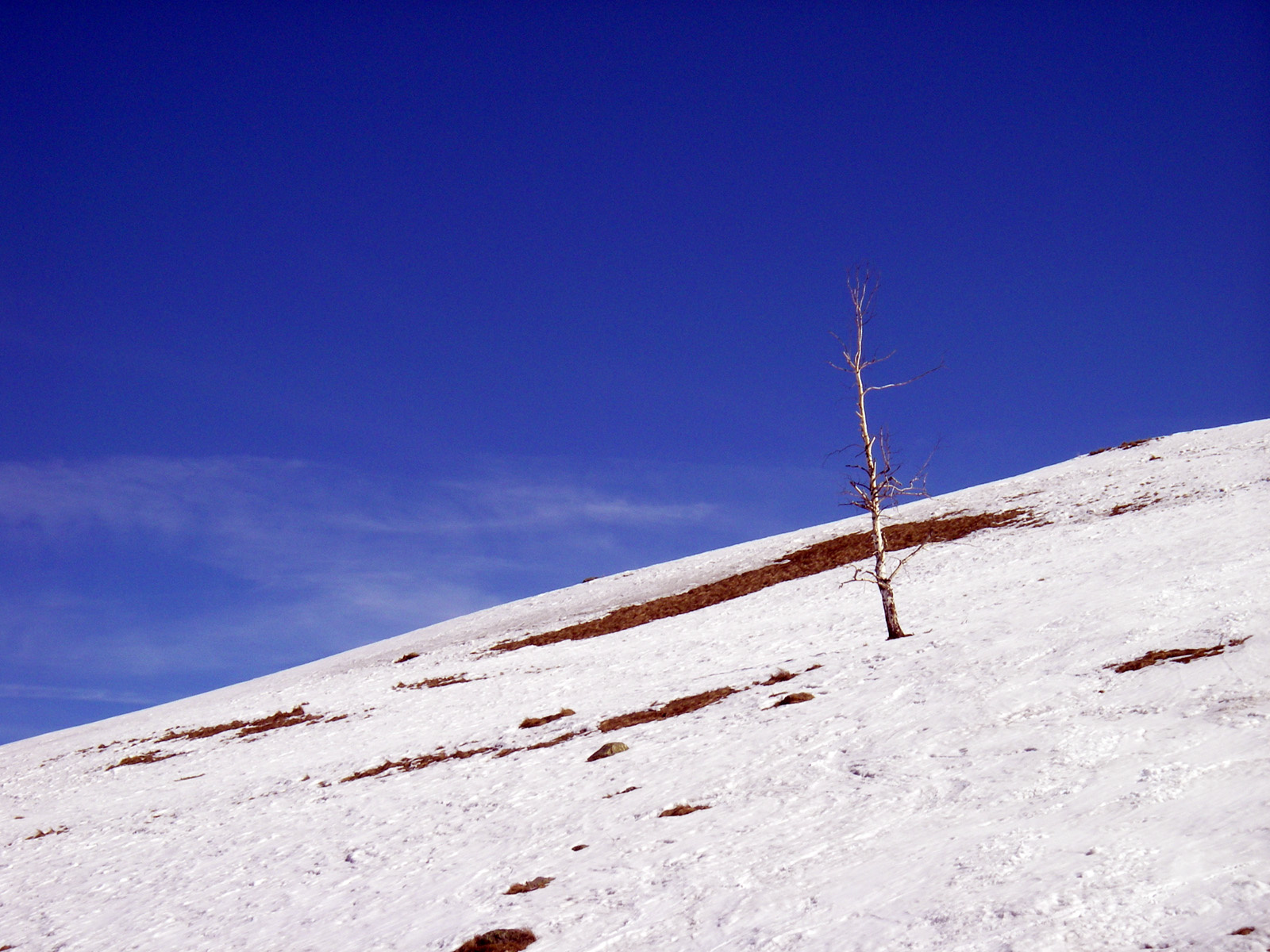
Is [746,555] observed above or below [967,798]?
above

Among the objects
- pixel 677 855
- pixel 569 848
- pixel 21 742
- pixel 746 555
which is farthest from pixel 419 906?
pixel 21 742

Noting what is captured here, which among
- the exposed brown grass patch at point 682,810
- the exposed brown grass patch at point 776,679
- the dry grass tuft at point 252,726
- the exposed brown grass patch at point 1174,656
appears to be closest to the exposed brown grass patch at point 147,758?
the dry grass tuft at point 252,726

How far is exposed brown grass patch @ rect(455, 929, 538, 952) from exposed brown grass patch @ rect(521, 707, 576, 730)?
11.3m

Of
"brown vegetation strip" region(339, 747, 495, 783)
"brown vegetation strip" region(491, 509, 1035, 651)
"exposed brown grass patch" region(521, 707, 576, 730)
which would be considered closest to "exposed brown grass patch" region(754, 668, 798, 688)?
"exposed brown grass patch" region(521, 707, 576, 730)

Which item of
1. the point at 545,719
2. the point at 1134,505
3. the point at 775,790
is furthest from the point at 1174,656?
the point at 1134,505

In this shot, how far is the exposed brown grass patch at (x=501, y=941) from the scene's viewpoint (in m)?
10.1

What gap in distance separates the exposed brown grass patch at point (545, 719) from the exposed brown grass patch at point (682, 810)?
345 inches

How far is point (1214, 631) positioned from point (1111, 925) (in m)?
10.1

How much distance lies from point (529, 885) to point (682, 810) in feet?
8.65

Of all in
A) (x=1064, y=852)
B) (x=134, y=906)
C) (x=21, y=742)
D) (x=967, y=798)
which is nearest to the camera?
(x=1064, y=852)

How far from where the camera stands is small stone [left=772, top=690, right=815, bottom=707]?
18120 mm

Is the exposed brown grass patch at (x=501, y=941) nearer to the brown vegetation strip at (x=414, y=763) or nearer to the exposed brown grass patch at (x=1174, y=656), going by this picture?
the brown vegetation strip at (x=414, y=763)

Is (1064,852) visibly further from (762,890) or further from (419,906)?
(419,906)

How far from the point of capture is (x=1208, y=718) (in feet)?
39.0
